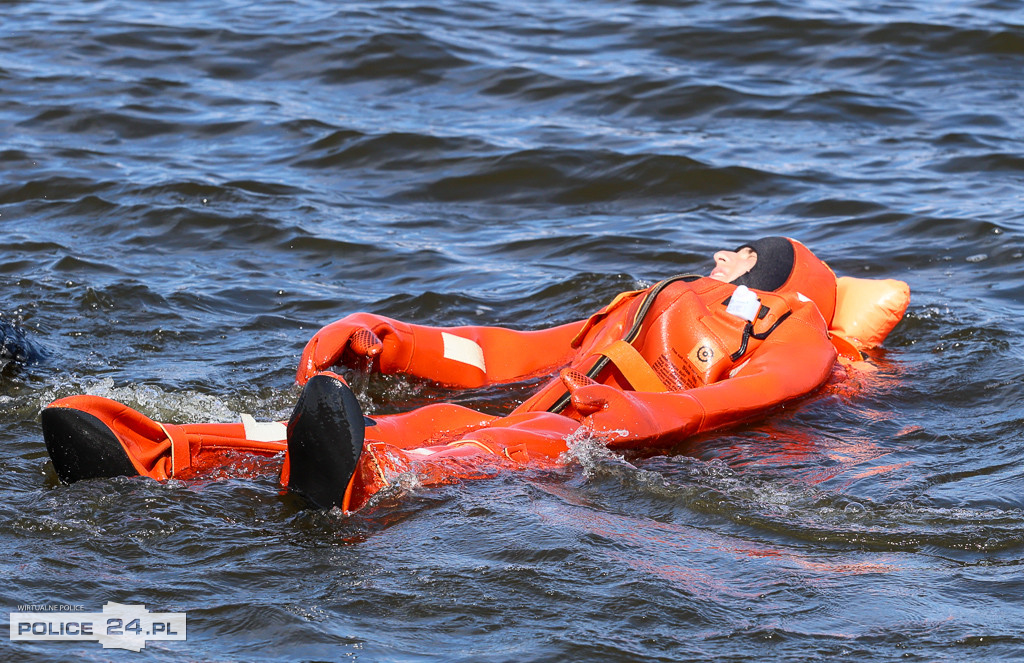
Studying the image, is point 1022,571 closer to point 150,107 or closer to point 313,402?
point 313,402

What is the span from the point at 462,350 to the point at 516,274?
200cm

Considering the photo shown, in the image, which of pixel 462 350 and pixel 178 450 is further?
pixel 462 350

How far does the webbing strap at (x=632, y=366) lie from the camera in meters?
4.70

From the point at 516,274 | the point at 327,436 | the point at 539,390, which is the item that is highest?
the point at 327,436

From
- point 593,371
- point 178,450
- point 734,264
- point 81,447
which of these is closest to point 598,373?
point 593,371

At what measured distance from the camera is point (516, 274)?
7.21 meters

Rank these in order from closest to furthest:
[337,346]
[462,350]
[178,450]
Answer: [178,450], [337,346], [462,350]

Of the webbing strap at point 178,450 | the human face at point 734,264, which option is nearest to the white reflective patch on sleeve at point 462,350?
the human face at point 734,264

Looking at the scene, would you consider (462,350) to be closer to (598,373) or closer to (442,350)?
(442,350)

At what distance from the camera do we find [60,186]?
8188 millimetres

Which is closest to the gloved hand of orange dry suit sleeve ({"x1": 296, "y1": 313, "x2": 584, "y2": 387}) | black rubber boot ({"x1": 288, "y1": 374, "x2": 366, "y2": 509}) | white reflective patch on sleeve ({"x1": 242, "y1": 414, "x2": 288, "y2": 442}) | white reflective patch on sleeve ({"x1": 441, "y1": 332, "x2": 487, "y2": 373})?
orange dry suit sleeve ({"x1": 296, "y1": 313, "x2": 584, "y2": 387})

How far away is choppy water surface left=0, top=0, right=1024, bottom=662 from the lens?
3.12m

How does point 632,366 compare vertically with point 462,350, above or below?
above

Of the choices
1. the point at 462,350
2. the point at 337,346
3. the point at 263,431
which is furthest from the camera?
the point at 462,350
